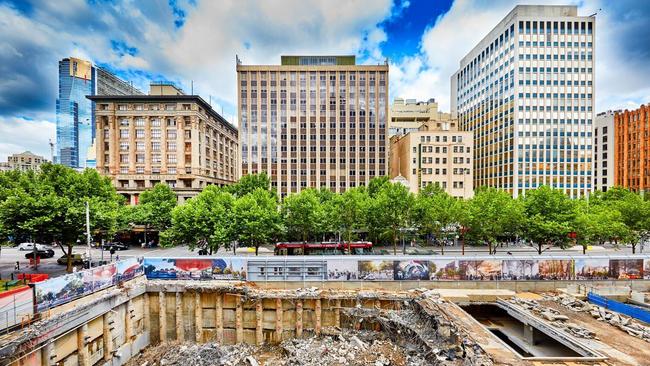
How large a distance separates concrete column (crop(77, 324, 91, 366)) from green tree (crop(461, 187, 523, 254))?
44979 mm

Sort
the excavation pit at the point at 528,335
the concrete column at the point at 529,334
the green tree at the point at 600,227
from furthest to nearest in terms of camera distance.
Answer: the green tree at the point at 600,227, the concrete column at the point at 529,334, the excavation pit at the point at 528,335

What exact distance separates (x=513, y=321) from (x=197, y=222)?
119 ft

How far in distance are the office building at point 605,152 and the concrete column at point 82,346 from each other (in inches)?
5964

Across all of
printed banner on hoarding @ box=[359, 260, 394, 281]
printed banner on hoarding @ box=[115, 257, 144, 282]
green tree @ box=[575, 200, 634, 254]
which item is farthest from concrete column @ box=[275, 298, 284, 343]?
green tree @ box=[575, 200, 634, 254]

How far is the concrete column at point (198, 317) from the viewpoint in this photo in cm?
2412

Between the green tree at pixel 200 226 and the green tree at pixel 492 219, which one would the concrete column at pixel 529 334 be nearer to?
the green tree at pixel 492 219

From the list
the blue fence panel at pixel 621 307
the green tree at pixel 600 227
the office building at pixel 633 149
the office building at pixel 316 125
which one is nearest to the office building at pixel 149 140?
the office building at pixel 316 125

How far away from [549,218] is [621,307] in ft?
65.1

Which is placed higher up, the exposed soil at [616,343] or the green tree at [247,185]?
the green tree at [247,185]

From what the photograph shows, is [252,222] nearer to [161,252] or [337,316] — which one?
[337,316]

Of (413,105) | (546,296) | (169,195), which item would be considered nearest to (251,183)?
(169,195)

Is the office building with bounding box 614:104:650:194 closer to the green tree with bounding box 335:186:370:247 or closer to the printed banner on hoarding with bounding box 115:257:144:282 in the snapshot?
the green tree with bounding box 335:186:370:247

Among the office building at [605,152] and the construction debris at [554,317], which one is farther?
the office building at [605,152]

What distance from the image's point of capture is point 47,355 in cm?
1650
